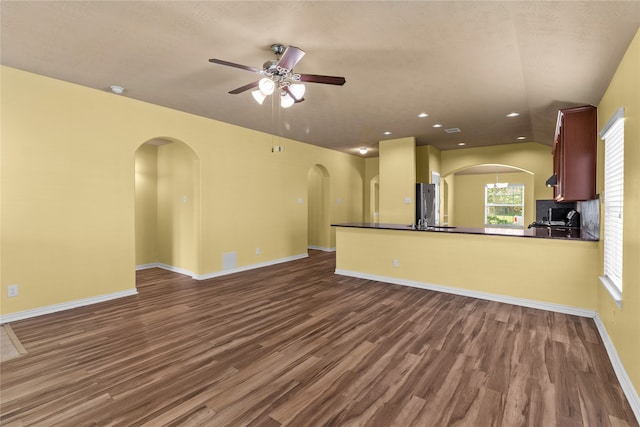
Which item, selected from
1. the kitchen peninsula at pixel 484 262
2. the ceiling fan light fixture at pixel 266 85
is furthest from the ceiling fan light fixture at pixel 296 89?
the kitchen peninsula at pixel 484 262

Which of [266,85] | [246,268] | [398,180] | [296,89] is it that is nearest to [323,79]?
[296,89]

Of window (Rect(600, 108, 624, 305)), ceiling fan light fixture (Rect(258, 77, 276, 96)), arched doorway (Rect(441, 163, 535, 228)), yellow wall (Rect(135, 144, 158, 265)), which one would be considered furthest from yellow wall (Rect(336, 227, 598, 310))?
arched doorway (Rect(441, 163, 535, 228))

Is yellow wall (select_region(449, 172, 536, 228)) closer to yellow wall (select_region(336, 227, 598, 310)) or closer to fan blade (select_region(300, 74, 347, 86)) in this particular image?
yellow wall (select_region(336, 227, 598, 310))

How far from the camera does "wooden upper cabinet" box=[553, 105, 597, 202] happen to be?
3.47m

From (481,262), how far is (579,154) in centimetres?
167

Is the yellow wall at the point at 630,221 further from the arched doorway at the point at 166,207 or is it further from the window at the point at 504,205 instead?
the window at the point at 504,205

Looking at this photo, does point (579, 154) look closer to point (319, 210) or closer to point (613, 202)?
point (613, 202)

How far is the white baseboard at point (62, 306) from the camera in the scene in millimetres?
3353

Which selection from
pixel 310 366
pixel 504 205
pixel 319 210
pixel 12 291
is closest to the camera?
pixel 310 366

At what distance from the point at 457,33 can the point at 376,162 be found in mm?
6599

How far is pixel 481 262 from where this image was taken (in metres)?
4.20

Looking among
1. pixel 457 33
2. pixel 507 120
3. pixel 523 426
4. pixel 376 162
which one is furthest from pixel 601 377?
pixel 376 162

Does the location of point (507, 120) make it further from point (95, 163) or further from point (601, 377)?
point (95, 163)

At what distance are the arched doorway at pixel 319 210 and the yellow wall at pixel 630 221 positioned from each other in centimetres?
596
